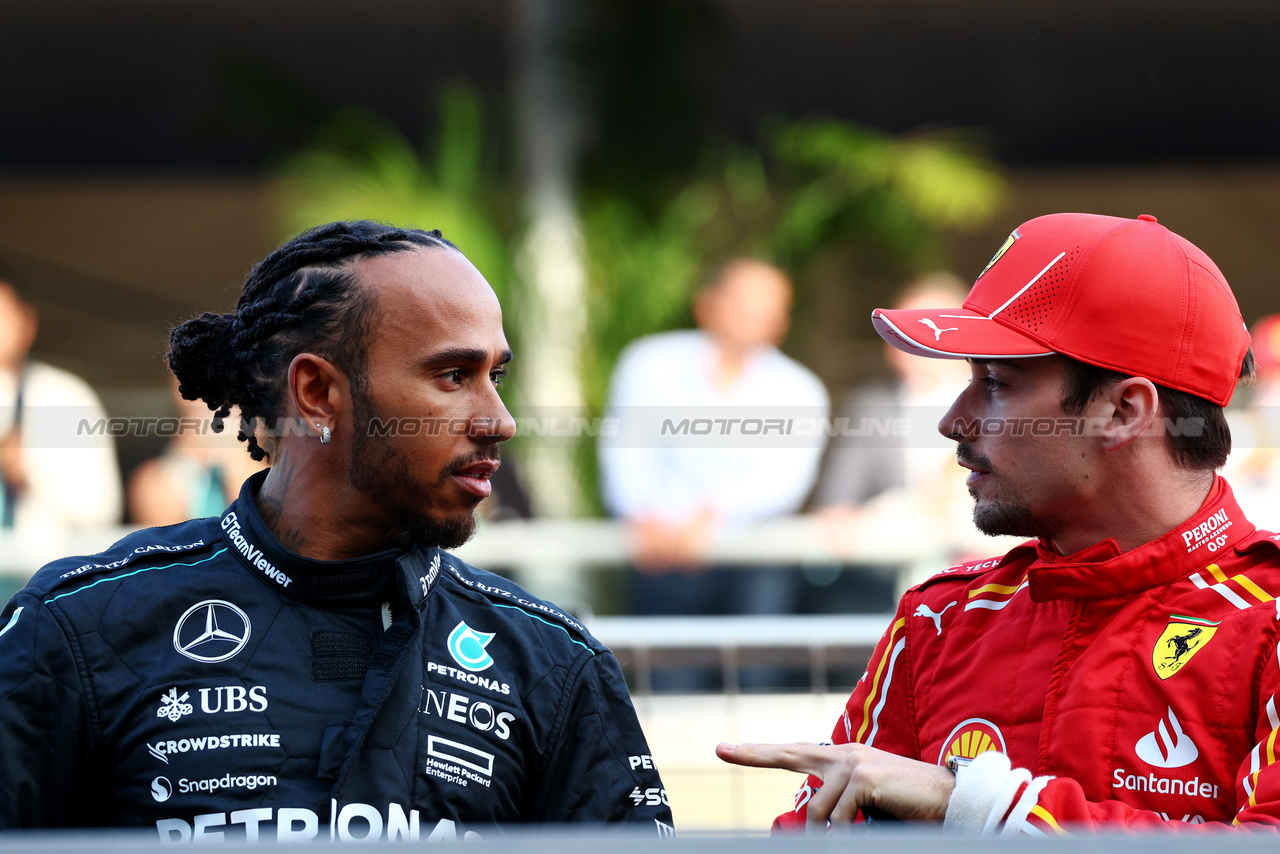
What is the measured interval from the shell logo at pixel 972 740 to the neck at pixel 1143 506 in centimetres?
32

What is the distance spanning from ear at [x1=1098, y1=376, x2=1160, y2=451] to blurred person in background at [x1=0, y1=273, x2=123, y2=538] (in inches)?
142

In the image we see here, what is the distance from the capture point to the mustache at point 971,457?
6.20 feet

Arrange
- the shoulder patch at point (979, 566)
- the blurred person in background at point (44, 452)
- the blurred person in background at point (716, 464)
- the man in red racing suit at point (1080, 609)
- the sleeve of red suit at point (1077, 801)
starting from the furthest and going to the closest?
1. the blurred person in background at point (716, 464)
2. the blurred person in background at point (44, 452)
3. the shoulder patch at point (979, 566)
4. the man in red racing suit at point (1080, 609)
5. the sleeve of red suit at point (1077, 801)

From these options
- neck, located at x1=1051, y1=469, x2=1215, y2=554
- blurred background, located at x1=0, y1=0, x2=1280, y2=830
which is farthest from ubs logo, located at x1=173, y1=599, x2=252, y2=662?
blurred background, located at x1=0, y1=0, x2=1280, y2=830

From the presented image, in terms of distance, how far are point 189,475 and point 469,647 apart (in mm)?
3334

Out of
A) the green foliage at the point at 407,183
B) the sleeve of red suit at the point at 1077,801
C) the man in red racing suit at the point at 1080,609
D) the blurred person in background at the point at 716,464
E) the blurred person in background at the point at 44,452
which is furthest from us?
the green foliage at the point at 407,183

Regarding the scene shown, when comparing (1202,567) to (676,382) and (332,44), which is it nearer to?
(676,382)

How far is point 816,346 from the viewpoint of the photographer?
8766 mm

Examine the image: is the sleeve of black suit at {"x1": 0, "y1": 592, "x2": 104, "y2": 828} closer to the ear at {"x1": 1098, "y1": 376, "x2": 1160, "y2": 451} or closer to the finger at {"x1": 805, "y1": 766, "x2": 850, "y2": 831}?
the finger at {"x1": 805, "y1": 766, "x2": 850, "y2": 831}

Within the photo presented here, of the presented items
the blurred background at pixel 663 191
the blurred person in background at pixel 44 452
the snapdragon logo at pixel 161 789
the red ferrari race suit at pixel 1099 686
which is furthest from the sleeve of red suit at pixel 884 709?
the blurred person in background at pixel 44 452

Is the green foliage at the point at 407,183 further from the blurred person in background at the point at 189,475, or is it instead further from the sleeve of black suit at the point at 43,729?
the sleeve of black suit at the point at 43,729

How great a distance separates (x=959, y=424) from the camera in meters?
1.92

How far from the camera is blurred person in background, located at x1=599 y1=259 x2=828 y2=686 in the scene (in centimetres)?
477

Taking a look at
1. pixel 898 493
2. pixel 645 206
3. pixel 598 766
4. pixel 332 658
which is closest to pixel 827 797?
pixel 598 766
